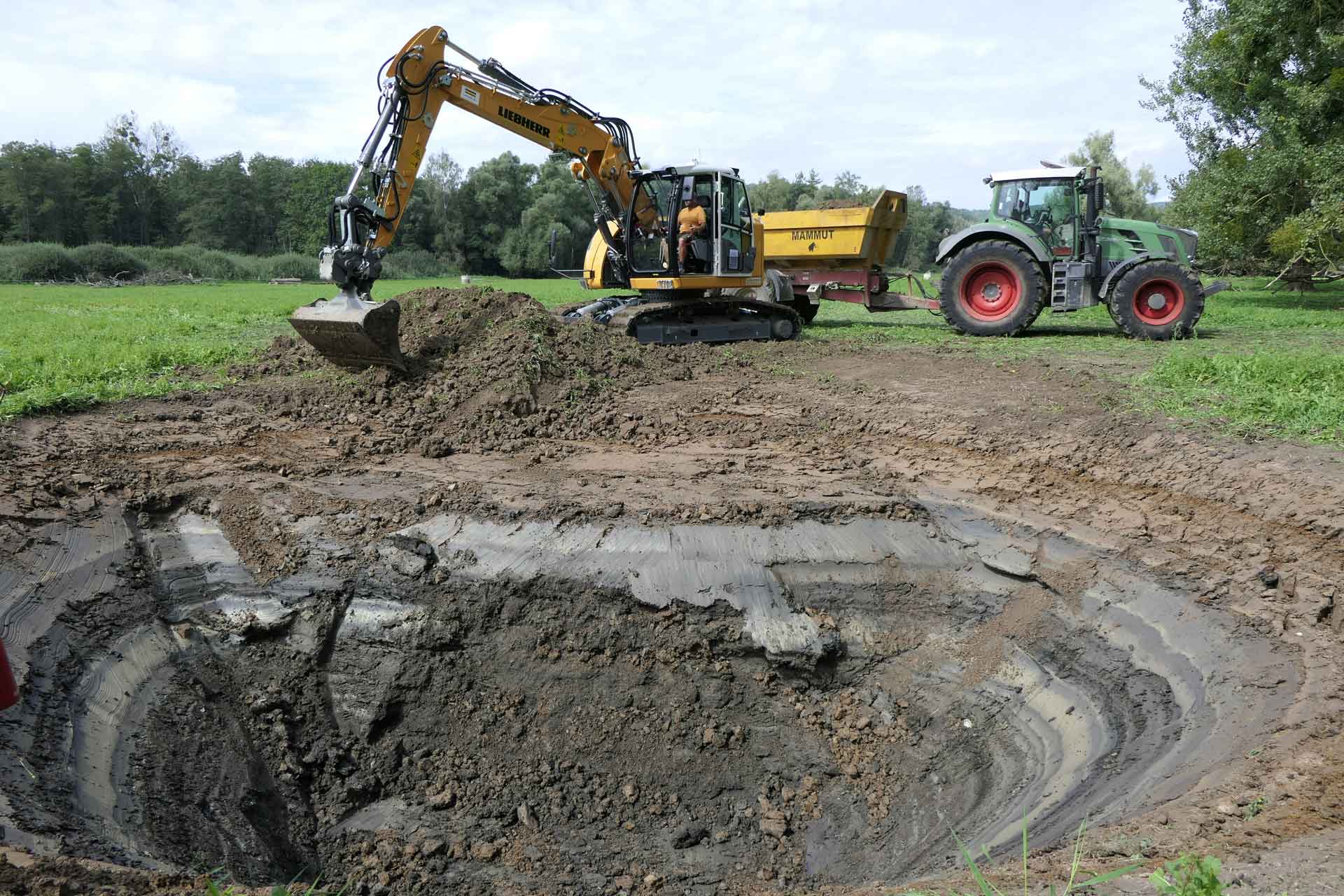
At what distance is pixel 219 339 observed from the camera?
11.9 meters

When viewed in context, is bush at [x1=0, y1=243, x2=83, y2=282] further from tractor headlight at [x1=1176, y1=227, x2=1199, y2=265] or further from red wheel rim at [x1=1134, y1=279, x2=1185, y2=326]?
tractor headlight at [x1=1176, y1=227, x2=1199, y2=265]

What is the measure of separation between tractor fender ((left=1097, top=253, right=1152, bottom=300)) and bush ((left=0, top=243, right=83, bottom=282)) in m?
34.8

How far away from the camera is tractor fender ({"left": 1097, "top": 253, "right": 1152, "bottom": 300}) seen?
1216cm

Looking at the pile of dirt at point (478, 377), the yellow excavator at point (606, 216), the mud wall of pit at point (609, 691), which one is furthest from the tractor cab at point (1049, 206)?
the mud wall of pit at point (609, 691)

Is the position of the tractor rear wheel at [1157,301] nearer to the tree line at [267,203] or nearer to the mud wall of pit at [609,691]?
the mud wall of pit at [609,691]

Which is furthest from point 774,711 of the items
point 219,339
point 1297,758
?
point 219,339

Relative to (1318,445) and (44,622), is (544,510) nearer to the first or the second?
(44,622)

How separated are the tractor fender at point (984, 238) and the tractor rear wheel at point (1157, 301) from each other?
3.81ft

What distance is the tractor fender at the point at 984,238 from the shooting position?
1265 centimetres

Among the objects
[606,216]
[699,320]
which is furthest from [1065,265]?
[606,216]

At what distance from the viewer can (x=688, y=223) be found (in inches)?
470

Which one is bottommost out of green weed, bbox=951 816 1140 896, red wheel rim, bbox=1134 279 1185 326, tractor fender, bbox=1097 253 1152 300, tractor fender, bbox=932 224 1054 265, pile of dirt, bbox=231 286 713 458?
green weed, bbox=951 816 1140 896

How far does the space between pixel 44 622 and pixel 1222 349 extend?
12286mm

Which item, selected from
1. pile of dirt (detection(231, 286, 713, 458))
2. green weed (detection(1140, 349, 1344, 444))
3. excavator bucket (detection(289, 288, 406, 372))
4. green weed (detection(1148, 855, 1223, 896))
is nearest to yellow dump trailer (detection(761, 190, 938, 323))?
pile of dirt (detection(231, 286, 713, 458))
